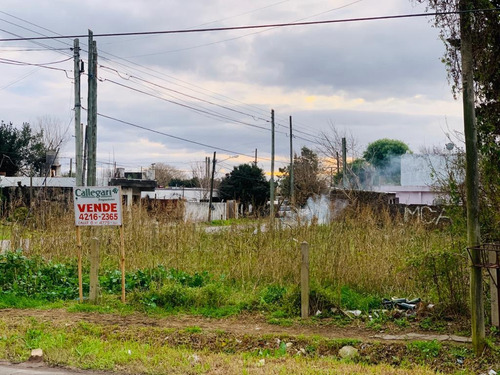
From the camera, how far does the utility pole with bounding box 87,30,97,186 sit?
67.2ft

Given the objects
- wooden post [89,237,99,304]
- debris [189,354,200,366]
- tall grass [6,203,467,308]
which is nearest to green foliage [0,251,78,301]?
wooden post [89,237,99,304]

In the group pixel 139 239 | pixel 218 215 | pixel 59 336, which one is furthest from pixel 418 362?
pixel 218 215

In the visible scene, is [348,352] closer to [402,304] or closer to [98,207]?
[402,304]

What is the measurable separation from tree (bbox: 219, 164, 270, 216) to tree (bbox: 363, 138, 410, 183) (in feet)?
55.0

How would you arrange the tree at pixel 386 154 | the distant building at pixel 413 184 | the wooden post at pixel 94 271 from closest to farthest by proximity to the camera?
the wooden post at pixel 94 271
the distant building at pixel 413 184
the tree at pixel 386 154

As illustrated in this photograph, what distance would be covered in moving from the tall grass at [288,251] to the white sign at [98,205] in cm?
221

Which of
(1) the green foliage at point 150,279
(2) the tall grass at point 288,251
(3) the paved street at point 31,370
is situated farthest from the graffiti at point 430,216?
(3) the paved street at point 31,370

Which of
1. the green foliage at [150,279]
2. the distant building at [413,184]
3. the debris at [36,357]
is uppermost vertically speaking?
the distant building at [413,184]

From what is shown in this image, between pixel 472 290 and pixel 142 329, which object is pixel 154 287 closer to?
pixel 142 329

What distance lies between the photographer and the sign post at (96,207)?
35.4 ft

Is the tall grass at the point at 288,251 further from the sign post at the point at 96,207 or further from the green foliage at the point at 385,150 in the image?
the green foliage at the point at 385,150

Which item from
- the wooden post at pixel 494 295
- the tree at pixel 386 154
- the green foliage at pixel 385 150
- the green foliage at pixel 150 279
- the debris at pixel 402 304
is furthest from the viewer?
the green foliage at pixel 385 150

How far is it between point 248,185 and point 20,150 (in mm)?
21457

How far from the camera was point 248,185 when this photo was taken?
51125 mm
